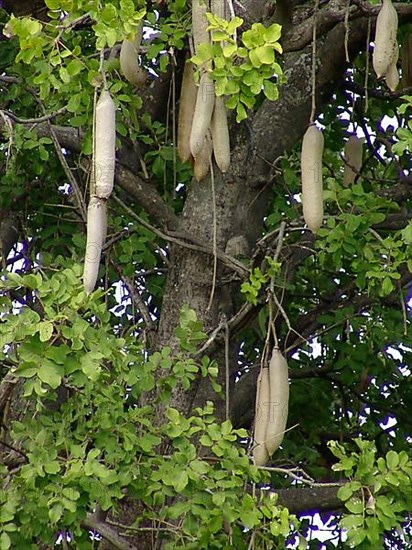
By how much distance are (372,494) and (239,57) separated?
1.00 m

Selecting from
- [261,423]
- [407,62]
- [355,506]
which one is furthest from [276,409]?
[407,62]

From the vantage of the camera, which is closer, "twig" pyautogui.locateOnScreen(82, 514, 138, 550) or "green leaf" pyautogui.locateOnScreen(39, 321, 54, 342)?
"green leaf" pyautogui.locateOnScreen(39, 321, 54, 342)

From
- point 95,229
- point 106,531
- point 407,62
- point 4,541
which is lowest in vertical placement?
point 4,541

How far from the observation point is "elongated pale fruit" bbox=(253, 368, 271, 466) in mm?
2926

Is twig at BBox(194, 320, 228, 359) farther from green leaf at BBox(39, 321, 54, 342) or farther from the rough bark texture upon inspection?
green leaf at BBox(39, 321, 54, 342)

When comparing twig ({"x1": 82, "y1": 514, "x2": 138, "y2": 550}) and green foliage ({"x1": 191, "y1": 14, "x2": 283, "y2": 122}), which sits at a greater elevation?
green foliage ({"x1": 191, "y1": 14, "x2": 283, "y2": 122})

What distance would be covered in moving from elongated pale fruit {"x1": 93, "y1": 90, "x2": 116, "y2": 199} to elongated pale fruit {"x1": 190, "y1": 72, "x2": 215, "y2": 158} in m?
0.26

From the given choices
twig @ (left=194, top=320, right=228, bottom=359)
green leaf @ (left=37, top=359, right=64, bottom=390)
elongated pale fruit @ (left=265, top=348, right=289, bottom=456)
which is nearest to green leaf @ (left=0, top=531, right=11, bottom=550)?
green leaf @ (left=37, top=359, right=64, bottom=390)

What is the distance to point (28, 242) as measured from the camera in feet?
14.9

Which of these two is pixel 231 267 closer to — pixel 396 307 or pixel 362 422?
pixel 396 307

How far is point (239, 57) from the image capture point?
8.77 ft

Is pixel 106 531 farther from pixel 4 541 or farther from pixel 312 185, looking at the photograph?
pixel 312 185

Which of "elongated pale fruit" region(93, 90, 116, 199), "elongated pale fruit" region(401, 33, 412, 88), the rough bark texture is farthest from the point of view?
"elongated pale fruit" region(401, 33, 412, 88)

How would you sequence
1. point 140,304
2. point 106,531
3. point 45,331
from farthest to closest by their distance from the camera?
point 140,304 < point 106,531 < point 45,331
